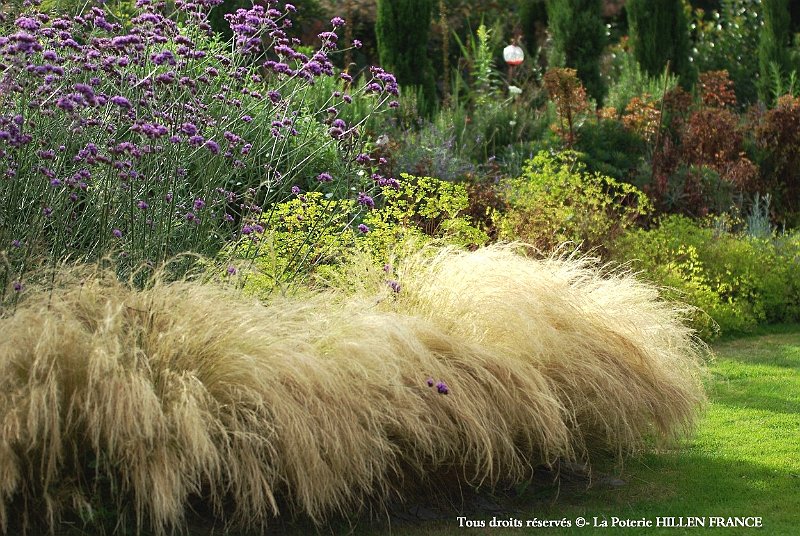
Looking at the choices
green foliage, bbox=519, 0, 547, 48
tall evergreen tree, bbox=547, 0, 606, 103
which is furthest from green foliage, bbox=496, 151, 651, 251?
green foliage, bbox=519, 0, 547, 48

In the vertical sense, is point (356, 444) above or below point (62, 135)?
below

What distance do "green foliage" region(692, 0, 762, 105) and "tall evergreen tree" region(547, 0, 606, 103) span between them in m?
2.78

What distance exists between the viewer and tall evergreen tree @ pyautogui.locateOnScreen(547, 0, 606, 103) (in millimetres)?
14516

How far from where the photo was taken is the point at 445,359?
4.11 m

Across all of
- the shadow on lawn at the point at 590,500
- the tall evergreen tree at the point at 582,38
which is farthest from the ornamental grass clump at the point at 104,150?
the tall evergreen tree at the point at 582,38

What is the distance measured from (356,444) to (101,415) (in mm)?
844

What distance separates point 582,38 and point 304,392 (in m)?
11.9

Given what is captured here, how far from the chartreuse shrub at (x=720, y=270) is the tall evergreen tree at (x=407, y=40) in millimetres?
4946

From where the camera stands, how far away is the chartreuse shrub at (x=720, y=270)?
25.8ft

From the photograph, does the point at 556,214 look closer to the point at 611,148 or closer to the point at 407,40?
the point at 611,148

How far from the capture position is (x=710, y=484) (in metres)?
4.56

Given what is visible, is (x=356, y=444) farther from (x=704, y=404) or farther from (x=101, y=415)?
(x=704, y=404)

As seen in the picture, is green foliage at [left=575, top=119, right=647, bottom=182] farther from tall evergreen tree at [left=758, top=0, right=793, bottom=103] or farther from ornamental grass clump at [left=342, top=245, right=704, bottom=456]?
ornamental grass clump at [left=342, top=245, right=704, bottom=456]

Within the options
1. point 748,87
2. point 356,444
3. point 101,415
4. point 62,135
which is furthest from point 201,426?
point 748,87
